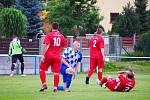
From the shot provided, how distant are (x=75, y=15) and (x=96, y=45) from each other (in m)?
41.2

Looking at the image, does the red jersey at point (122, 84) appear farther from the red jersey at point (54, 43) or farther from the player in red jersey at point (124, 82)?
the red jersey at point (54, 43)

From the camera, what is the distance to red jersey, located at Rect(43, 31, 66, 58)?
21.0 metres

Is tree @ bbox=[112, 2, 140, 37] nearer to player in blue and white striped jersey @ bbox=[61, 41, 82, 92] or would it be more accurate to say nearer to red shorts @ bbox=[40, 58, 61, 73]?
player in blue and white striped jersey @ bbox=[61, 41, 82, 92]

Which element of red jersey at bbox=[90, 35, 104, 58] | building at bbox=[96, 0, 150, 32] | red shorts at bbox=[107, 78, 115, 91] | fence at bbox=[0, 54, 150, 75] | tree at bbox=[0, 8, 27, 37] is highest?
building at bbox=[96, 0, 150, 32]

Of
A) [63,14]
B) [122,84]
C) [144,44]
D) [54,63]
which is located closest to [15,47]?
[54,63]

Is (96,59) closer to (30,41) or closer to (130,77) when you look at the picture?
(130,77)

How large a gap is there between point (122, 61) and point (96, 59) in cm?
2384

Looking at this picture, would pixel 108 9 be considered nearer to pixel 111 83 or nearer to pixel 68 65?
Result: pixel 111 83

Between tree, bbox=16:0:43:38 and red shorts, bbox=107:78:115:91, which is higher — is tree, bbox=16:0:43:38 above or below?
above

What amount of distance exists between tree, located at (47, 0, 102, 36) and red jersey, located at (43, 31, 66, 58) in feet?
141

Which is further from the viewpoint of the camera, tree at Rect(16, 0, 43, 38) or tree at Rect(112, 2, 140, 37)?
tree at Rect(16, 0, 43, 38)

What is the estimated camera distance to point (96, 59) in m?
26.3

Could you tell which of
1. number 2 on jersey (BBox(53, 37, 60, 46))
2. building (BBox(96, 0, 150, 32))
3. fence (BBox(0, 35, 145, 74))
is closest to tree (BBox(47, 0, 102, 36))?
fence (BBox(0, 35, 145, 74))

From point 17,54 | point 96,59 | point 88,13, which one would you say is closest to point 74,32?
point 88,13
